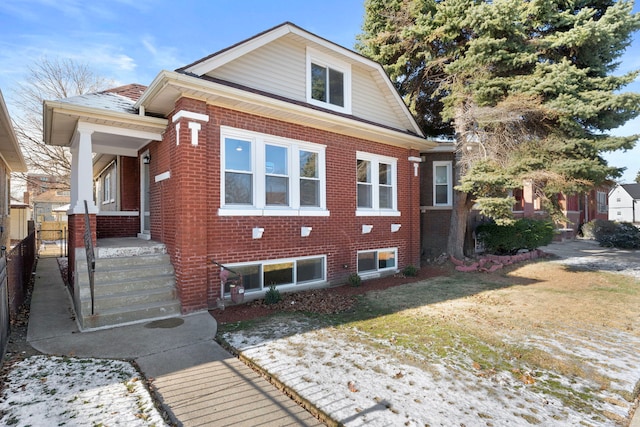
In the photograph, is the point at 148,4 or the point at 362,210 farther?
the point at 362,210

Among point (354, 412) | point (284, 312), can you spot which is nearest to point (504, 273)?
point (284, 312)

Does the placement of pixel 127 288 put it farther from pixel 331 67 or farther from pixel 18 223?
pixel 18 223

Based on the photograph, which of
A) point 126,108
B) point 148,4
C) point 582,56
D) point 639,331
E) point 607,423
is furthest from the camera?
point 582,56

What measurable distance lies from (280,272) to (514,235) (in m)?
9.66

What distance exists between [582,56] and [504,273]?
276 inches

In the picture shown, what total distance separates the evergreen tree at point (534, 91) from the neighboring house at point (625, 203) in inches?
2010

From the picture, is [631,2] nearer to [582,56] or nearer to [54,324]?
[582,56]

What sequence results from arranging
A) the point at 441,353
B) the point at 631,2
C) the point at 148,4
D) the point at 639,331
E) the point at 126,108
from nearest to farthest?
the point at 441,353 → the point at 639,331 → the point at 126,108 → the point at 148,4 → the point at 631,2

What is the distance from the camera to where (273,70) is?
8055mm

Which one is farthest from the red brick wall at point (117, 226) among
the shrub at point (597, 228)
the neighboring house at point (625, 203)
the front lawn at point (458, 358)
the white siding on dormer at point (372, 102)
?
the neighboring house at point (625, 203)

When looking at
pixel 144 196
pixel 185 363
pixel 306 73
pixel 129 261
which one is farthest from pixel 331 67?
pixel 185 363

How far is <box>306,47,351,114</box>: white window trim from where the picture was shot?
28.5ft

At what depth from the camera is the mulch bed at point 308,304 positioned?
6378mm

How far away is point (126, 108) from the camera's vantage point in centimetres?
710
